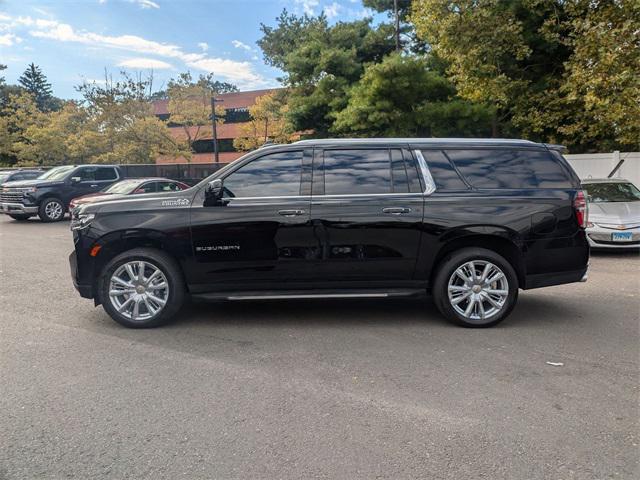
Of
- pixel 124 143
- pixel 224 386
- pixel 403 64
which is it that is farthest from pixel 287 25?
pixel 224 386

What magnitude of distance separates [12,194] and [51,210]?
1.35 m

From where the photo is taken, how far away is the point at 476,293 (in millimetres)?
5215

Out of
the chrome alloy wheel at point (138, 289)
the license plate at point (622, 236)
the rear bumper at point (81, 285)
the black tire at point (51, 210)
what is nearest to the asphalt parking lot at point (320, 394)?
the chrome alloy wheel at point (138, 289)

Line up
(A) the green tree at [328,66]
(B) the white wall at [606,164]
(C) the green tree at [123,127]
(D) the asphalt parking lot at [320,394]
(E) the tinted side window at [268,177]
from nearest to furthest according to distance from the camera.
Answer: (D) the asphalt parking lot at [320,394] → (E) the tinted side window at [268,177] → (B) the white wall at [606,164] → (A) the green tree at [328,66] → (C) the green tree at [123,127]

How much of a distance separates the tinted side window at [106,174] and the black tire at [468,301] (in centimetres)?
1533

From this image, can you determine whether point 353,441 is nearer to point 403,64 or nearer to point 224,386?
point 224,386

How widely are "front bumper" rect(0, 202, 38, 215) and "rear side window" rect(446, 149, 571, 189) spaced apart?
15289 millimetres

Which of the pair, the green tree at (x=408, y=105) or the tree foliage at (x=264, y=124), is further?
the tree foliage at (x=264, y=124)

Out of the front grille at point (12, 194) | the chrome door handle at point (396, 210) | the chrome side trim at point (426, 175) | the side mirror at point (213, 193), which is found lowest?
the front grille at point (12, 194)

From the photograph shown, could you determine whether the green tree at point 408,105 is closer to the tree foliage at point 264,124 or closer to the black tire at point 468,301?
the black tire at point 468,301

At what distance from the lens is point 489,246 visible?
5.37 metres

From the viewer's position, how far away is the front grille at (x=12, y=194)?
16406 millimetres

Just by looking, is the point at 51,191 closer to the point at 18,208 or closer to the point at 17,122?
the point at 18,208

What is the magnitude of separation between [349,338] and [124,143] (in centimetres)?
2973
